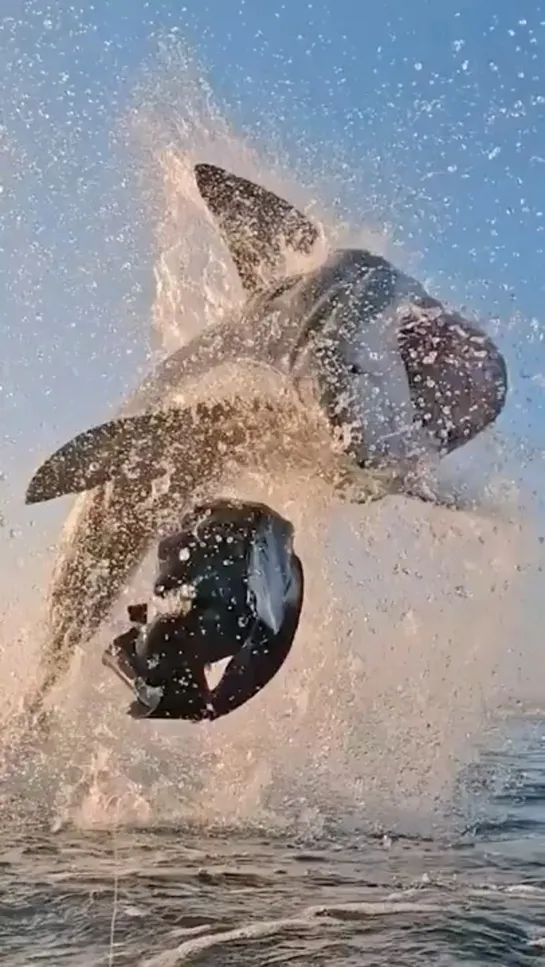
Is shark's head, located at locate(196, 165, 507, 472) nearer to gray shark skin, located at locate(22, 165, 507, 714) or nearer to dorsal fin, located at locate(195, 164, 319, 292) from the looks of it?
gray shark skin, located at locate(22, 165, 507, 714)

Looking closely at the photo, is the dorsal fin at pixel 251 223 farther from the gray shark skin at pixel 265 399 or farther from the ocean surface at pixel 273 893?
the ocean surface at pixel 273 893

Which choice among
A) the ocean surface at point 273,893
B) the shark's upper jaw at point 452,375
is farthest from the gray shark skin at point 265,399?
the ocean surface at point 273,893

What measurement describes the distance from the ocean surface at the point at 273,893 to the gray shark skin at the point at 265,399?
77.6 inches

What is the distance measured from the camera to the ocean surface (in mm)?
5789

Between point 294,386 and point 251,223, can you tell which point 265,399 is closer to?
point 294,386

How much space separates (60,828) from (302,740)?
2810mm

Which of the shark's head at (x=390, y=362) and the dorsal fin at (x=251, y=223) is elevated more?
the dorsal fin at (x=251, y=223)

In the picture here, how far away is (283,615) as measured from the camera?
8.41m

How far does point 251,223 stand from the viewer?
10320 millimetres

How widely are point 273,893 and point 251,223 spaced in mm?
5507

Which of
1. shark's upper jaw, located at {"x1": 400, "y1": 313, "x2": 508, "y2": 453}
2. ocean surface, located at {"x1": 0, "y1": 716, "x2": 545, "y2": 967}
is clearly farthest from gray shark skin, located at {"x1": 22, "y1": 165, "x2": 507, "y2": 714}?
ocean surface, located at {"x1": 0, "y1": 716, "x2": 545, "y2": 967}

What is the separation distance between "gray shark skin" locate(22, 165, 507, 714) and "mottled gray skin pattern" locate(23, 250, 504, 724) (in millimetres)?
10

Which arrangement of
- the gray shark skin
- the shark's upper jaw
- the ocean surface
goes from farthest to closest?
the shark's upper jaw
the gray shark skin
the ocean surface

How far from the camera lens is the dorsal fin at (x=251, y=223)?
994cm
